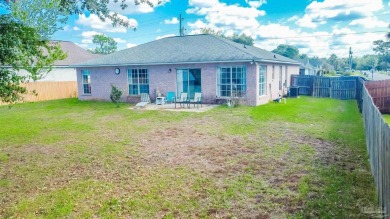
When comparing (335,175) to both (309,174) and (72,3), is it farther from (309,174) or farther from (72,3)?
(72,3)

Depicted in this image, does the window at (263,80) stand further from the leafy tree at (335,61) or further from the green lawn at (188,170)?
the leafy tree at (335,61)

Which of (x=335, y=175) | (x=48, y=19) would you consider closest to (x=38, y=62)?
(x=48, y=19)

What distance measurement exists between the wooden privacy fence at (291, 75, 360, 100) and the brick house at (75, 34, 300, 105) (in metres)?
1.59

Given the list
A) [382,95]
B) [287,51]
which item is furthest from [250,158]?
[287,51]

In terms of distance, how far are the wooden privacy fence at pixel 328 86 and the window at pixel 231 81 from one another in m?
8.75

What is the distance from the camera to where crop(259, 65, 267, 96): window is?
17.3m

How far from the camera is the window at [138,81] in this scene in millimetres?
19328

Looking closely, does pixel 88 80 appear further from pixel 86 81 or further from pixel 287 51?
pixel 287 51

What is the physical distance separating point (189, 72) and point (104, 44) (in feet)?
211

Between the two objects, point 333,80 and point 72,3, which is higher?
point 72,3

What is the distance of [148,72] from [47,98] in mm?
9830

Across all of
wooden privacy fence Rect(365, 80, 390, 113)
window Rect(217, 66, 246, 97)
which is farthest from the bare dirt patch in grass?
window Rect(217, 66, 246, 97)

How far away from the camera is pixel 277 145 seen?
806 cm

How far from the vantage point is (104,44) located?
76250 millimetres
